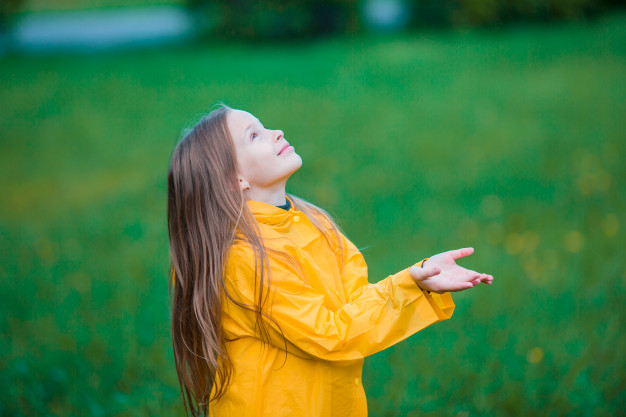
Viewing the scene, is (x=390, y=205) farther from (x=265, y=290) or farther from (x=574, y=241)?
(x=265, y=290)

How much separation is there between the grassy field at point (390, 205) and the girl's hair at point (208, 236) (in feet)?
4.23

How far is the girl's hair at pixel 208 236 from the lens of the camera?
1774 millimetres

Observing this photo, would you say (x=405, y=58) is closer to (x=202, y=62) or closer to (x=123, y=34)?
(x=202, y=62)

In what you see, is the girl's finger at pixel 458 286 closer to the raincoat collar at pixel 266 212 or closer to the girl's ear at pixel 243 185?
the raincoat collar at pixel 266 212

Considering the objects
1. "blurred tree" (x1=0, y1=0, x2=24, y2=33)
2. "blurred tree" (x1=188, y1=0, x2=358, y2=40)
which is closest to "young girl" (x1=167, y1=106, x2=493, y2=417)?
"blurred tree" (x1=188, y1=0, x2=358, y2=40)

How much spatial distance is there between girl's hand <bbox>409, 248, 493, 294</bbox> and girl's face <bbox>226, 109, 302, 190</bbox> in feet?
1.60

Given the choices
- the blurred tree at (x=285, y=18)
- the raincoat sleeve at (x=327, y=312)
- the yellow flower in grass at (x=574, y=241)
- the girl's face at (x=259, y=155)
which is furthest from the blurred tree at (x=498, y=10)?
the raincoat sleeve at (x=327, y=312)

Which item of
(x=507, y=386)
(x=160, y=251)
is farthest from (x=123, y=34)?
(x=507, y=386)

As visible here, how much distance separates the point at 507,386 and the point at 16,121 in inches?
311

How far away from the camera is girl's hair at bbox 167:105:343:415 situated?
1.77 meters

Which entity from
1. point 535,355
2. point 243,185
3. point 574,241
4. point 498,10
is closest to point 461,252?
point 243,185

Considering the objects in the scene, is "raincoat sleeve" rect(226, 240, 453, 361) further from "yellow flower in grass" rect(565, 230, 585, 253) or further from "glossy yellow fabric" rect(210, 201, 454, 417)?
"yellow flower in grass" rect(565, 230, 585, 253)

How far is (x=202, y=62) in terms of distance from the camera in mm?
11062

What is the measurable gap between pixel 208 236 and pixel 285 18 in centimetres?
1150
